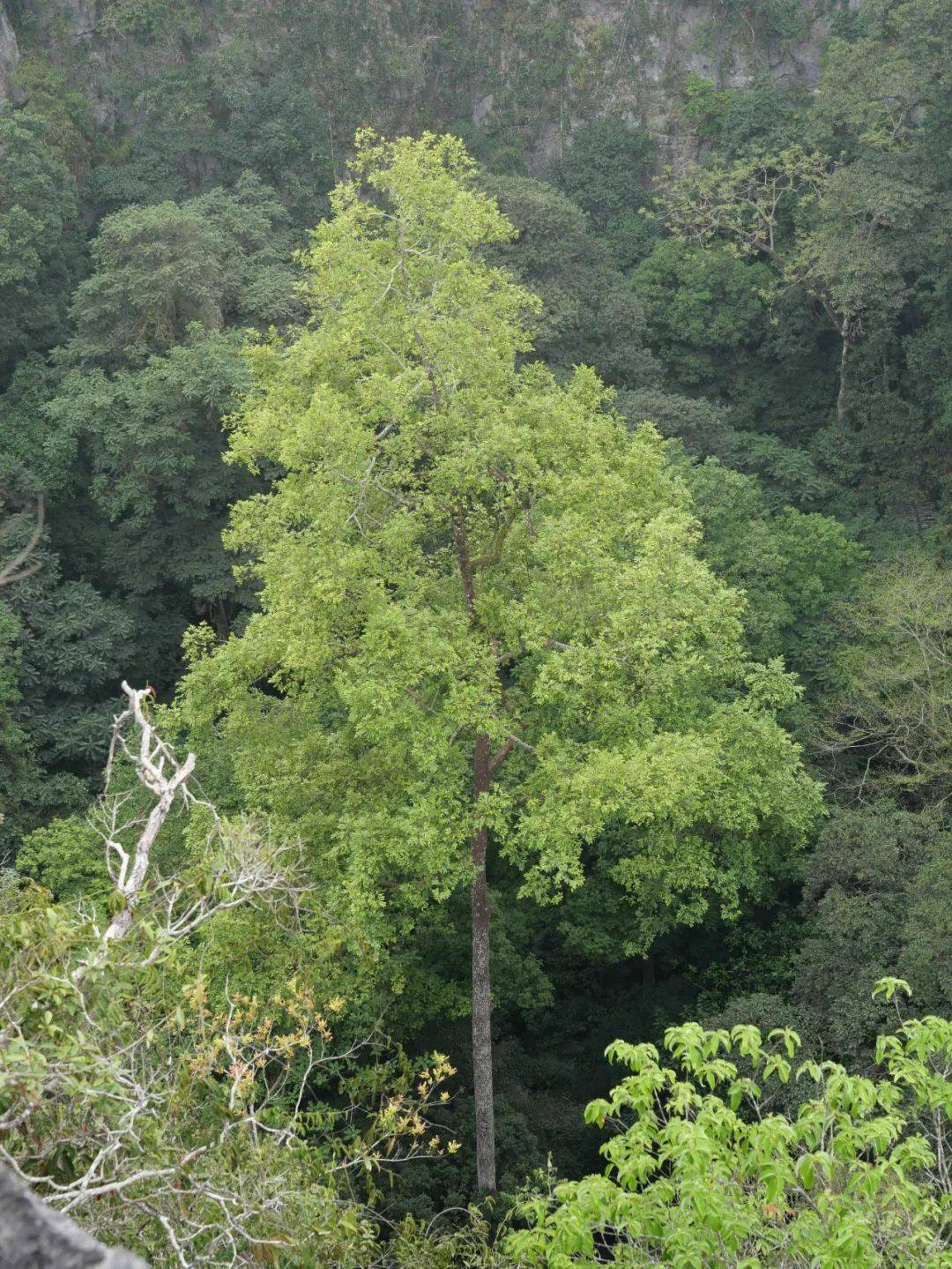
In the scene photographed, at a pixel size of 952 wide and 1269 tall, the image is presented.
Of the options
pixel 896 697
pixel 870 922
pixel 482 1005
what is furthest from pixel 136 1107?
Answer: pixel 896 697

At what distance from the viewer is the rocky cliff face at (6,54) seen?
28.7 m

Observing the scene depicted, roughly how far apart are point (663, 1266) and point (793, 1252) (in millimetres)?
622

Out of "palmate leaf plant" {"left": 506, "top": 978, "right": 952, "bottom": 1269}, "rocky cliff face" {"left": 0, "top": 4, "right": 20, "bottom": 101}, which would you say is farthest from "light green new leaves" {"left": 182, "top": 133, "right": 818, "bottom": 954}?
"rocky cliff face" {"left": 0, "top": 4, "right": 20, "bottom": 101}

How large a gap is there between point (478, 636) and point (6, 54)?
2495 centimetres

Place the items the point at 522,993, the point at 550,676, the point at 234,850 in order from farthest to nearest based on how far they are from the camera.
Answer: the point at 522,993, the point at 550,676, the point at 234,850

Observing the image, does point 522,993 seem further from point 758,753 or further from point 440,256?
point 440,256

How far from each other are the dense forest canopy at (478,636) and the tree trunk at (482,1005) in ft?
0.23

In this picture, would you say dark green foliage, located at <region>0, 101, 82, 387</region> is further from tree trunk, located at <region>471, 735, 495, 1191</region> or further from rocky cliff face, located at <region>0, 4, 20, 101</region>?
tree trunk, located at <region>471, 735, 495, 1191</region>

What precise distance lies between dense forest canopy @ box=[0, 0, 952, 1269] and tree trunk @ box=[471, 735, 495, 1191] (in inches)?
2.7

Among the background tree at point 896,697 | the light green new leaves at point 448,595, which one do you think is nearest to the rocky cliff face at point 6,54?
the light green new leaves at point 448,595

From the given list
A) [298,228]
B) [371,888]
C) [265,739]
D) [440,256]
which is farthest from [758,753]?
[298,228]

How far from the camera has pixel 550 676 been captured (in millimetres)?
11602

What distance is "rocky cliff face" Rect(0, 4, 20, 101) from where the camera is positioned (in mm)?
28734

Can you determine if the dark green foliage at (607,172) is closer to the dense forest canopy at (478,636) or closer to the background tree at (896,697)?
the dense forest canopy at (478,636)
